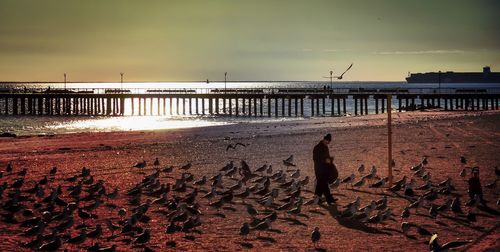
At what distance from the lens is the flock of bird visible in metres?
10.2

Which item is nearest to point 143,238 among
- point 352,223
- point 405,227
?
point 352,223

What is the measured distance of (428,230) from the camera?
10.5 m

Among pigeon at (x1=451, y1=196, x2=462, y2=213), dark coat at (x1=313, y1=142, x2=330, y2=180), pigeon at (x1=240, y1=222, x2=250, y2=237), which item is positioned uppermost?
dark coat at (x1=313, y1=142, x2=330, y2=180)

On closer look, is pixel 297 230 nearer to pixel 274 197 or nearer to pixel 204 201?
pixel 274 197

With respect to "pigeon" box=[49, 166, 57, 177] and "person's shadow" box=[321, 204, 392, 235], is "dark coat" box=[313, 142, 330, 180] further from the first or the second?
"pigeon" box=[49, 166, 57, 177]

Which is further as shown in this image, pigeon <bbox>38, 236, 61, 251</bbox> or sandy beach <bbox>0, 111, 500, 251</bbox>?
sandy beach <bbox>0, 111, 500, 251</bbox>

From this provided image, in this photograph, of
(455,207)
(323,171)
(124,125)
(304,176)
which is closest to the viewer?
(455,207)

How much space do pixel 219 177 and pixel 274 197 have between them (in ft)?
6.72

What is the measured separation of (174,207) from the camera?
1198 centimetres

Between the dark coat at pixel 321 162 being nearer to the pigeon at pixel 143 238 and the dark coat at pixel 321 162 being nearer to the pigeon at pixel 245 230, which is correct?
the pigeon at pixel 245 230

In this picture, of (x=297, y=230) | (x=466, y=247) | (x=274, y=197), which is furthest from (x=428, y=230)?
(x=274, y=197)

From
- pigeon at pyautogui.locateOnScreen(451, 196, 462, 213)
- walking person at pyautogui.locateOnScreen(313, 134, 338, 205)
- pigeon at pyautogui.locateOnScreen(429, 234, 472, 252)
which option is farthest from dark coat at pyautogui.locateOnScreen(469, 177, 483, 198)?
pigeon at pyautogui.locateOnScreen(429, 234, 472, 252)

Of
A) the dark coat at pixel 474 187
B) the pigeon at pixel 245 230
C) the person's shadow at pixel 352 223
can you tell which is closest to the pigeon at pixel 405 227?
the person's shadow at pixel 352 223

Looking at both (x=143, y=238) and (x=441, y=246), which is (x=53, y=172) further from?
(x=441, y=246)
